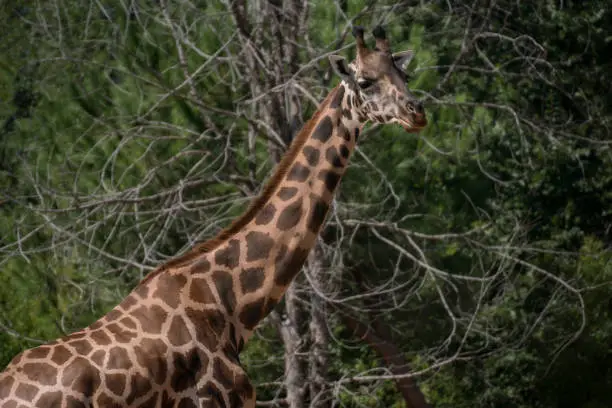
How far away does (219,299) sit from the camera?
243 inches

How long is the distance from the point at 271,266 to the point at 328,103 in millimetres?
830

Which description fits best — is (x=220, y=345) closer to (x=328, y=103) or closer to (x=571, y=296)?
(x=328, y=103)

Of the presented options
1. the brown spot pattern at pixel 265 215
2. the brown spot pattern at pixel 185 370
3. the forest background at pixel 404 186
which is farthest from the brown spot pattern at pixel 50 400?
the forest background at pixel 404 186

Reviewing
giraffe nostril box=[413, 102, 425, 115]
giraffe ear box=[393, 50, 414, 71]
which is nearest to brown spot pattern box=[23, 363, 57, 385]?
giraffe nostril box=[413, 102, 425, 115]

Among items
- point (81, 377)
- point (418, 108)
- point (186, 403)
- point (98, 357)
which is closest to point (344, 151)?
point (418, 108)

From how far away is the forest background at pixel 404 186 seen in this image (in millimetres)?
11875

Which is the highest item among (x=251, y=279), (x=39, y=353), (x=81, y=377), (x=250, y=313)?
(x=39, y=353)

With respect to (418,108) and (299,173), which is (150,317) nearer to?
(299,173)

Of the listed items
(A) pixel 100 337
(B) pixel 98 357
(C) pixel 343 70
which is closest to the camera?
(B) pixel 98 357

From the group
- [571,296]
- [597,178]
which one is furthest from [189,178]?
[597,178]

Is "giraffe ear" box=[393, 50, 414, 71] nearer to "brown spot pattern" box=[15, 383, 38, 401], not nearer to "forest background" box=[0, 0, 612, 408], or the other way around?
"brown spot pattern" box=[15, 383, 38, 401]

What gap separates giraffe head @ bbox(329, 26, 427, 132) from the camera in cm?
605

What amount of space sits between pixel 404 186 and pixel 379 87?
7.20 meters

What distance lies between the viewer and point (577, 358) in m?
13.7
